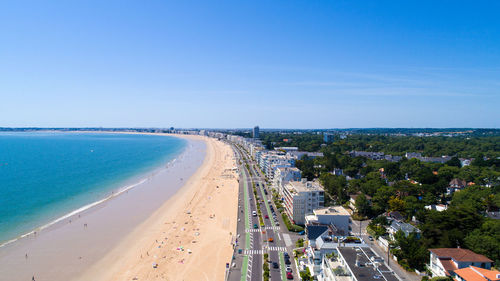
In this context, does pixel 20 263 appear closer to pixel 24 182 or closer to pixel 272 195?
pixel 272 195

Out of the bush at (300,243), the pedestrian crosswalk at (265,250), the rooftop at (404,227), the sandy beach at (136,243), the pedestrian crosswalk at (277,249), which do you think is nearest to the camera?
the sandy beach at (136,243)

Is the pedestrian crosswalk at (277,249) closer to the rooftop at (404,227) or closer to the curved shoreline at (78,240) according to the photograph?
the rooftop at (404,227)

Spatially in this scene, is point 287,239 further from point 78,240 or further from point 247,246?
point 78,240

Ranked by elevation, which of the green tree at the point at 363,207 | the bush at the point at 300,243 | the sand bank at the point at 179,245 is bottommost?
the sand bank at the point at 179,245

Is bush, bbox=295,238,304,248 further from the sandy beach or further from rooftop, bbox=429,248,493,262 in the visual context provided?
rooftop, bbox=429,248,493,262

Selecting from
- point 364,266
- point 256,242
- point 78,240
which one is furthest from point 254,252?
point 78,240

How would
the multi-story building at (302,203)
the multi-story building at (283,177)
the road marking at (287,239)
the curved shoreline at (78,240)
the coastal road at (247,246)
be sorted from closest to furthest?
the coastal road at (247,246), the curved shoreline at (78,240), the road marking at (287,239), the multi-story building at (302,203), the multi-story building at (283,177)

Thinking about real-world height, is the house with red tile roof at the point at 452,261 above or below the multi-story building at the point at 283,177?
below

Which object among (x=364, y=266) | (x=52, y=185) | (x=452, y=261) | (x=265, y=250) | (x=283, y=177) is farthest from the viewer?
(x=52, y=185)

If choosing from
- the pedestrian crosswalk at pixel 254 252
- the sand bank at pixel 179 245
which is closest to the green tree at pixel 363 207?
the sand bank at pixel 179 245
